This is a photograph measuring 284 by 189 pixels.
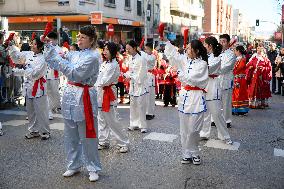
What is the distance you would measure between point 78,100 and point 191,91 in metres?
1.75

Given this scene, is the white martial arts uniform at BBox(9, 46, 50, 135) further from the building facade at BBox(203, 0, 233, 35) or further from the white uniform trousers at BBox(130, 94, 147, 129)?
the building facade at BBox(203, 0, 233, 35)

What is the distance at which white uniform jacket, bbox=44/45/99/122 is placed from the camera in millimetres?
4895

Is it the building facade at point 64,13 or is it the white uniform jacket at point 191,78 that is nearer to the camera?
the white uniform jacket at point 191,78

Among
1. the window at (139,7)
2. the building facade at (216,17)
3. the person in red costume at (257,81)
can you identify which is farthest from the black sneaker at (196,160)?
the building facade at (216,17)

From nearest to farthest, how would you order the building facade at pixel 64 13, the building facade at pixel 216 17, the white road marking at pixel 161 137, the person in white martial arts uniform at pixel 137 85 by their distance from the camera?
the white road marking at pixel 161 137 → the person in white martial arts uniform at pixel 137 85 → the building facade at pixel 64 13 → the building facade at pixel 216 17

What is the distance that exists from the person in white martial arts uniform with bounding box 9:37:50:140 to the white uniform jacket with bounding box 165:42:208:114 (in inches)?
104

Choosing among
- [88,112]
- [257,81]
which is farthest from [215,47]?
[257,81]

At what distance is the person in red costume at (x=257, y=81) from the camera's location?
12219 millimetres

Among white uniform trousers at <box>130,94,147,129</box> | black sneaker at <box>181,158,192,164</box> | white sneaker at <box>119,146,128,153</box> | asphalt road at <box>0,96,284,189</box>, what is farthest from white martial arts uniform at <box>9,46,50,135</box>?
black sneaker at <box>181,158,192,164</box>

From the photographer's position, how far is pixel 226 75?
874 cm

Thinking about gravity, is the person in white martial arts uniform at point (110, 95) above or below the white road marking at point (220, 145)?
above

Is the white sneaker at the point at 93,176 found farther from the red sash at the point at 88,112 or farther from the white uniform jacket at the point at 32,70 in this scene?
the white uniform jacket at the point at 32,70

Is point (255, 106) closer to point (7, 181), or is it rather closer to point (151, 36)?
point (7, 181)

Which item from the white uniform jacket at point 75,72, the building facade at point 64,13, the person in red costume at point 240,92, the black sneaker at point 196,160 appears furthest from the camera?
the building facade at point 64,13
